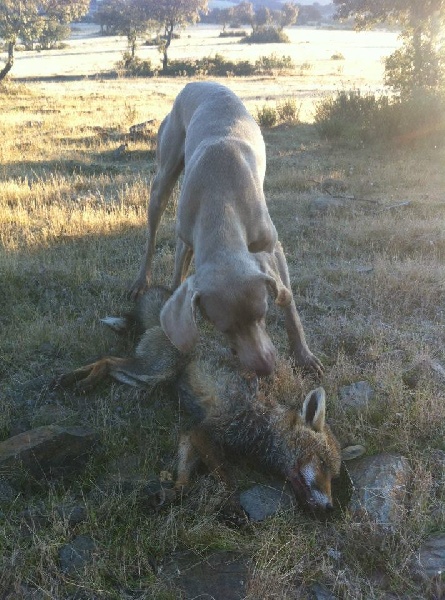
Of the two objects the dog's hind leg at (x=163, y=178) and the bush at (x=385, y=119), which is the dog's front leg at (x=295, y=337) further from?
the bush at (x=385, y=119)

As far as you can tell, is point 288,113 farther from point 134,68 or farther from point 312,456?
point 134,68

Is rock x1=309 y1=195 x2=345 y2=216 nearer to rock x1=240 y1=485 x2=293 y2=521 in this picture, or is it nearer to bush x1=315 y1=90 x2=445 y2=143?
bush x1=315 y1=90 x2=445 y2=143

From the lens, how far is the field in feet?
8.63

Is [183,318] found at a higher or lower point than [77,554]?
higher

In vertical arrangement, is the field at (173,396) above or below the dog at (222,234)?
below

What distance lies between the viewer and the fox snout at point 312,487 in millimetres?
2939

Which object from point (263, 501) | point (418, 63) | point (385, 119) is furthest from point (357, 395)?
point (418, 63)

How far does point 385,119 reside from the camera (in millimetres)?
13008

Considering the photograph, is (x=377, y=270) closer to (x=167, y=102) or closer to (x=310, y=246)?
(x=310, y=246)

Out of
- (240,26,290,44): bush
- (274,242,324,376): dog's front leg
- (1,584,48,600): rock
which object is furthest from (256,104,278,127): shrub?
(240,26,290,44): bush

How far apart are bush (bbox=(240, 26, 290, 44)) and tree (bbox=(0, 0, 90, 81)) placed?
128ft

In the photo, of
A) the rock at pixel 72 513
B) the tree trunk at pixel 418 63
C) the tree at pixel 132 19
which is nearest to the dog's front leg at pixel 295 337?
the rock at pixel 72 513

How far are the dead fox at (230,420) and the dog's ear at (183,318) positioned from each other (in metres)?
0.44

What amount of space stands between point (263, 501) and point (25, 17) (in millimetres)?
30104
